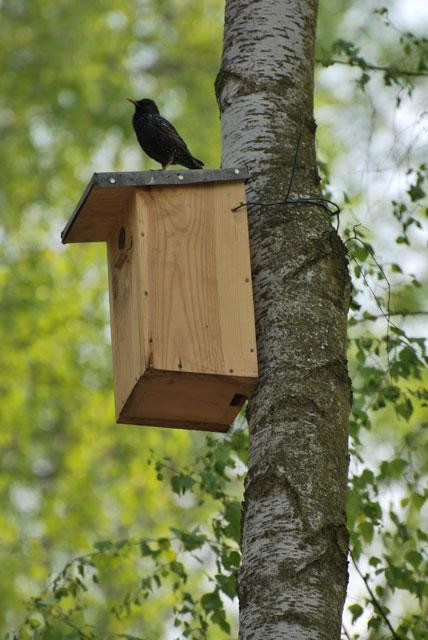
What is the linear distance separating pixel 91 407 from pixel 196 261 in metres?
8.47

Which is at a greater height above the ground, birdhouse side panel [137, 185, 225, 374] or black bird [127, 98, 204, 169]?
black bird [127, 98, 204, 169]

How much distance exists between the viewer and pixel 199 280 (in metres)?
3.65

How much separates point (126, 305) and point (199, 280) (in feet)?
1.05

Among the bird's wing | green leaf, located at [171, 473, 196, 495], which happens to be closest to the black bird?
the bird's wing

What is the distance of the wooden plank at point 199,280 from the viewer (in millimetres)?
3498

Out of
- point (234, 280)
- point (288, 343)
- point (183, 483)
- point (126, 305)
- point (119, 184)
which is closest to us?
point (288, 343)

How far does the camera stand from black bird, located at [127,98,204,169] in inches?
189

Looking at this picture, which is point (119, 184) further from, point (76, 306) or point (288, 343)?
point (76, 306)

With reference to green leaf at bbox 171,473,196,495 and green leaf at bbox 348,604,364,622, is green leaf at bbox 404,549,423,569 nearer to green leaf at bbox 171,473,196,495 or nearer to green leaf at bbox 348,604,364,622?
green leaf at bbox 348,604,364,622

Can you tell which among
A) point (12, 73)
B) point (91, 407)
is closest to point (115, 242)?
point (91, 407)

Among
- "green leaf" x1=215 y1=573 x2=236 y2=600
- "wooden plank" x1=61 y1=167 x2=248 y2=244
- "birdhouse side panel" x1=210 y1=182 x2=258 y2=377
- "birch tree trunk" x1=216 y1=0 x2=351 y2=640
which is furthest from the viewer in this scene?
"green leaf" x1=215 y1=573 x2=236 y2=600

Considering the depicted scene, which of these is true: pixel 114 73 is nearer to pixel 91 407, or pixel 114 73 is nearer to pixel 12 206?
pixel 12 206

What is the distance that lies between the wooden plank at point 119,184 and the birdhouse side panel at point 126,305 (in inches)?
1.8

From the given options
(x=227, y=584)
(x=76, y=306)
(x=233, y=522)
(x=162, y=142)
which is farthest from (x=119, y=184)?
(x=76, y=306)
